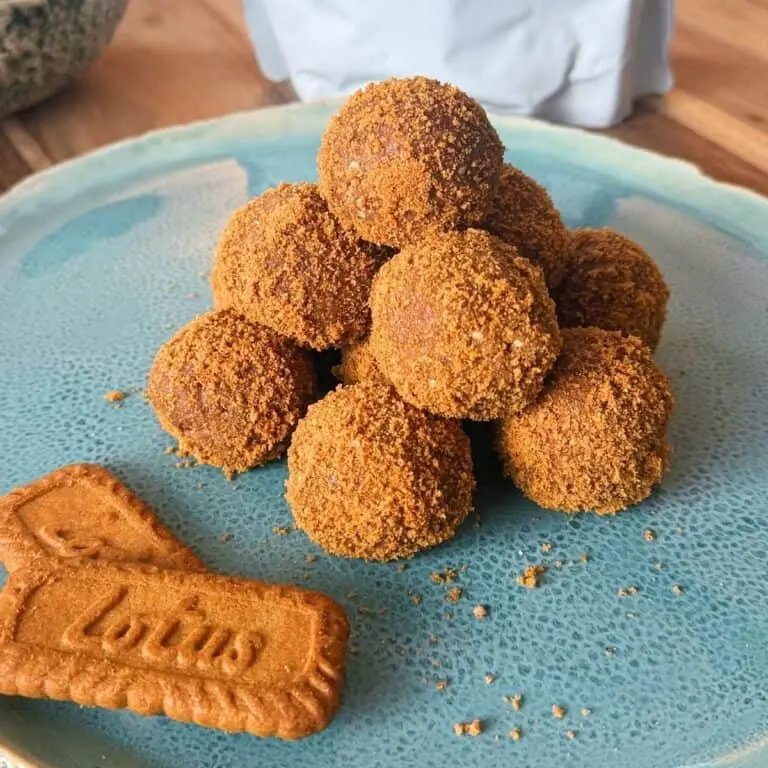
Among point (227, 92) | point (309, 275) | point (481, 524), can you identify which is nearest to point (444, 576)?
point (481, 524)

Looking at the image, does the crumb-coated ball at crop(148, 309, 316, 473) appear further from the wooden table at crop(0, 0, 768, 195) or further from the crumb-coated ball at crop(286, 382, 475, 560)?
the wooden table at crop(0, 0, 768, 195)

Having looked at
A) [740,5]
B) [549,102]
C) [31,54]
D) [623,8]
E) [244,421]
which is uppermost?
[31,54]

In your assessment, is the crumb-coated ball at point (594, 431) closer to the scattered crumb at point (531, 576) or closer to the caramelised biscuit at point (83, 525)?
the scattered crumb at point (531, 576)

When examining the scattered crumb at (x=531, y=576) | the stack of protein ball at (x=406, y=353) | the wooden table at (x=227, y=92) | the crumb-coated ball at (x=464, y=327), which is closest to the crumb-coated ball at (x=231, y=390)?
the stack of protein ball at (x=406, y=353)

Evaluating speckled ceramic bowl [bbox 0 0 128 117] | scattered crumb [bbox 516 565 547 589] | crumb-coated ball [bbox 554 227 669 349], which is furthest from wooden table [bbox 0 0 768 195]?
scattered crumb [bbox 516 565 547 589]

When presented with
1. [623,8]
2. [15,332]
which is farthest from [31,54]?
[623,8]

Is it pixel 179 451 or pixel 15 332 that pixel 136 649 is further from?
pixel 15 332
